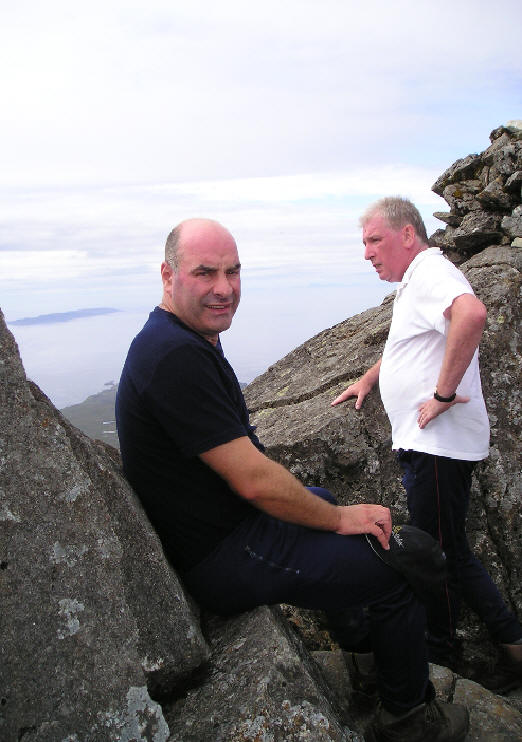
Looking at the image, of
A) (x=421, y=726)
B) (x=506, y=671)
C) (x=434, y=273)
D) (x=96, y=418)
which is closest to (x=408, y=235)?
(x=434, y=273)

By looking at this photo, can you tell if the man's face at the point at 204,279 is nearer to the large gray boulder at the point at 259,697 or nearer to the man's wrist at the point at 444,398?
the man's wrist at the point at 444,398

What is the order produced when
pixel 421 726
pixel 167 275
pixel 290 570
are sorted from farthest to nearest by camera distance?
pixel 167 275 → pixel 421 726 → pixel 290 570

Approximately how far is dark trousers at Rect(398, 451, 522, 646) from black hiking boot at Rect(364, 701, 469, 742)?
1.27m

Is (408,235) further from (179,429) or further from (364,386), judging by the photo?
(179,429)

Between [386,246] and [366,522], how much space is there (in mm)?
2563

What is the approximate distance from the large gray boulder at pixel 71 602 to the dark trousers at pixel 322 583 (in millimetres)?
357

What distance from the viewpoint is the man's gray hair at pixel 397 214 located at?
5.59 meters

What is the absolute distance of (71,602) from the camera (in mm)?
3629

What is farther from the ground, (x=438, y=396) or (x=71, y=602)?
(x=438, y=396)

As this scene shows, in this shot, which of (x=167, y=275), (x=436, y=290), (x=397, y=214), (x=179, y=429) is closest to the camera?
(x=179, y=429)

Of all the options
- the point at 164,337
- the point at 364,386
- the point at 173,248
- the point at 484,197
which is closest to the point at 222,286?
the point at 173,248

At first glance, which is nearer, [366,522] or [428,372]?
[366,522]

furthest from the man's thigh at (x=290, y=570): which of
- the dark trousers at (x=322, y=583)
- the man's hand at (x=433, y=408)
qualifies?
the man's hand at (x=433, y=408)

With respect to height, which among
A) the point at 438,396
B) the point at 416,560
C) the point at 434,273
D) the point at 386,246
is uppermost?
the point at 386,246
